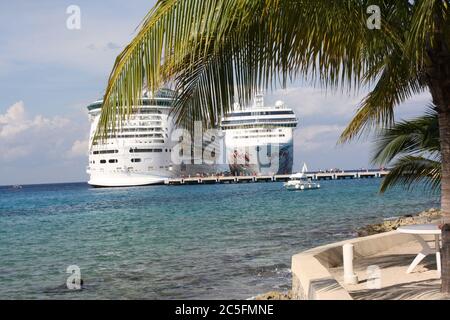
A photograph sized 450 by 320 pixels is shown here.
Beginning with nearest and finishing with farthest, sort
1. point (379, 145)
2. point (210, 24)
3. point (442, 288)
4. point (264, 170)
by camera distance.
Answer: point (210, 24) < point (442, 288) < point (379, 145) < point (264, 170)

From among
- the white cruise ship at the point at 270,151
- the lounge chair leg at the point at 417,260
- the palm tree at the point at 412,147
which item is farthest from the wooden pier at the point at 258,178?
the lounge chair leg at the point at 417,260

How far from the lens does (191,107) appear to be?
464 cm

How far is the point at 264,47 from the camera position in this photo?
14.7ft

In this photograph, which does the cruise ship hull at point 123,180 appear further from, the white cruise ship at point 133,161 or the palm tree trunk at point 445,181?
the palm tree trunk at point 445,181

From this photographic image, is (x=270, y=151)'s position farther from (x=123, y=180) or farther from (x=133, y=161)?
(x=123, y=180)

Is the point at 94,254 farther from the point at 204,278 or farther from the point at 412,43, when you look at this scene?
the point at 412,43

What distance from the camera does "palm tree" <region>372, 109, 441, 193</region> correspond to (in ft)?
31.3

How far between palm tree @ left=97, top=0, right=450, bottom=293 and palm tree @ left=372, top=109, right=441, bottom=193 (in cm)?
469

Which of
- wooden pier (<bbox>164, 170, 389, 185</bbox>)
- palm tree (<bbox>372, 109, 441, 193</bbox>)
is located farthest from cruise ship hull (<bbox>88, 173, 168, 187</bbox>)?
palm tree (<bbox>372, 109, 441, 193</bbox>)

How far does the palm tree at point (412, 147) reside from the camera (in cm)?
955

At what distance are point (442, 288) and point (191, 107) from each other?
2.90m

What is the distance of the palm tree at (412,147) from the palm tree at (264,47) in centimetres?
469

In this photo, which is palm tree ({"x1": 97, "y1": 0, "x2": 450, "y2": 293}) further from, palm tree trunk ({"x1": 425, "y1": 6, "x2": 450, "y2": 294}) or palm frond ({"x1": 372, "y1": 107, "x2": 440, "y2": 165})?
palm frond ({"x1": 372, "y1": 107, "x2": 440, "y2": 165})

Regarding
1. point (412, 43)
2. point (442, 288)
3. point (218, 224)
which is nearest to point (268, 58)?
point (412, 43)
